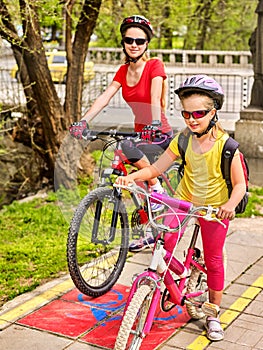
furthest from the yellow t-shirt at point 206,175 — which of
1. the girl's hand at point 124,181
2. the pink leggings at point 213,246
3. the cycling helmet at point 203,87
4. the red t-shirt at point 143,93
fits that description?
the red t-shirt at point 143,93

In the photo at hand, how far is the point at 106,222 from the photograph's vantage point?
555cm

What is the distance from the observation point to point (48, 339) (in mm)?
4883

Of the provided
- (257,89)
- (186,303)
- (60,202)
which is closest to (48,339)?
(186,303)

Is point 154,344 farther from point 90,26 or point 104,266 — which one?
point 90,26

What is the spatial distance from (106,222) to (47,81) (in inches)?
173

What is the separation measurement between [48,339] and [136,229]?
1433mm

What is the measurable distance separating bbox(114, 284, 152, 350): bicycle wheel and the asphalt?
47 cm

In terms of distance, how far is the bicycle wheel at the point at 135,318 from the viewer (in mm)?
4141

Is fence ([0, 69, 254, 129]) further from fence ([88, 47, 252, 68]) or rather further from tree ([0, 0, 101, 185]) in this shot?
fence ([88, 47, 252, 68])

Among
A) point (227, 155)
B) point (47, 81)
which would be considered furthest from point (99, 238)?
point (47, 81)

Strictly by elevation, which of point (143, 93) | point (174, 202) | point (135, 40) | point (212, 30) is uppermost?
point (135, 40)

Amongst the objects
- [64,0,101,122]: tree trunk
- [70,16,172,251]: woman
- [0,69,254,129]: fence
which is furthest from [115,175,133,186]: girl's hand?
[64,0,101,122]: tree trunk

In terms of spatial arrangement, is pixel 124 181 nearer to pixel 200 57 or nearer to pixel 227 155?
pixel 227 155

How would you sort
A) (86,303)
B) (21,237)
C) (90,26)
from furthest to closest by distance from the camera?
1. (90,26)
2. (21,237)
3. (86,303)
